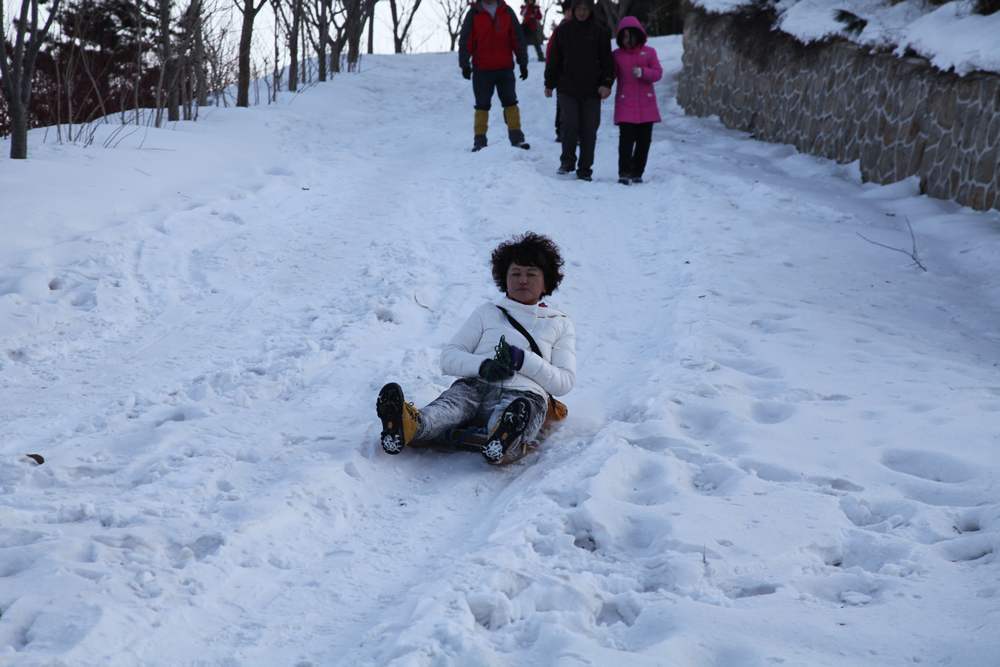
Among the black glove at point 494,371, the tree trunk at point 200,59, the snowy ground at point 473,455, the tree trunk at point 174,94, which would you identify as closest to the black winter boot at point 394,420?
the snowy ground at point 473,455

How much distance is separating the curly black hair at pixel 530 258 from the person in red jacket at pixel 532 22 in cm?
1573

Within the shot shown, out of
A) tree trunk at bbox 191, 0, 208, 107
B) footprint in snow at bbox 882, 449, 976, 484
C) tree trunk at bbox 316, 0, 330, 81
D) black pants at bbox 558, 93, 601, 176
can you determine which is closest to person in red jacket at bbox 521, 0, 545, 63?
tree trunk at bbox 316, 0, 330, 81

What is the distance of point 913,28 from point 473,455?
A: 278 inches

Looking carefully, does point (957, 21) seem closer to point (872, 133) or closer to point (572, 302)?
point (872, 133)

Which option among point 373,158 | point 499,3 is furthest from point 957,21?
point 373,158

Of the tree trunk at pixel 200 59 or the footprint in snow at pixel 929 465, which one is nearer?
the footprint in snow at pixel 929 465

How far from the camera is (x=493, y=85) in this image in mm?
10398

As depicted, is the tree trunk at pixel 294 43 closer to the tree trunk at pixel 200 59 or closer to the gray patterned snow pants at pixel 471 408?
the tree trunk at pixel 200 59

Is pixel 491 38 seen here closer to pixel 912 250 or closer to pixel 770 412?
pixel 912 250

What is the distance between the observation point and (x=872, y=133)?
357 inches

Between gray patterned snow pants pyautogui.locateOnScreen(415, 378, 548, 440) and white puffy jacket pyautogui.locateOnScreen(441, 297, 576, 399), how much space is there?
7cm

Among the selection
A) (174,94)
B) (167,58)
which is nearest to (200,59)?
(174,94)

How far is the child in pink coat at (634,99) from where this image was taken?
909cm

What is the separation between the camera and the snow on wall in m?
7.59
